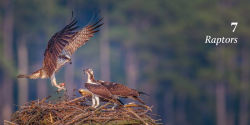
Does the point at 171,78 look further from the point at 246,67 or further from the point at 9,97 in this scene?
the point at 9,97

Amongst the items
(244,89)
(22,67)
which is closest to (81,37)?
(22,67)

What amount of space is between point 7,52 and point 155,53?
10.5 m

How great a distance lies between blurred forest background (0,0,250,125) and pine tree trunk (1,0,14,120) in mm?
62

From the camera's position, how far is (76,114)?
649cm

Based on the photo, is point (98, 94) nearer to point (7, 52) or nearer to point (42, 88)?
point (7, 52)

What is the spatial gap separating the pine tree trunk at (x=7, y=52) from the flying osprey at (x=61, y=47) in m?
23.7

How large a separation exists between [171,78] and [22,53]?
9957mm

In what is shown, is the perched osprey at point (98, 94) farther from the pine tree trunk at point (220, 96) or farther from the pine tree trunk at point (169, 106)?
the pine tree trunk at point (169, 106)

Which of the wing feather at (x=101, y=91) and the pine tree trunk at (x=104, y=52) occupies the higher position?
the pine tree trunk at (x=104, y=52)

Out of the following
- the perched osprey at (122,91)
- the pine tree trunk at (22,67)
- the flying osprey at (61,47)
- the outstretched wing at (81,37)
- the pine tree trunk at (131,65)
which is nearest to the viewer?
the perched osprey at (122,91)

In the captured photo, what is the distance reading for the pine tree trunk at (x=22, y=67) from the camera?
3412 centimetres

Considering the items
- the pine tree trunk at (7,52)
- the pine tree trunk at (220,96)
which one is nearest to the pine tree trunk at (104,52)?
the pine tree trunk at (7,52)

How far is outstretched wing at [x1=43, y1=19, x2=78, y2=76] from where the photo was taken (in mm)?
8492

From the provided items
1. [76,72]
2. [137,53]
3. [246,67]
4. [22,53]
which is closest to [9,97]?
[22,53]
